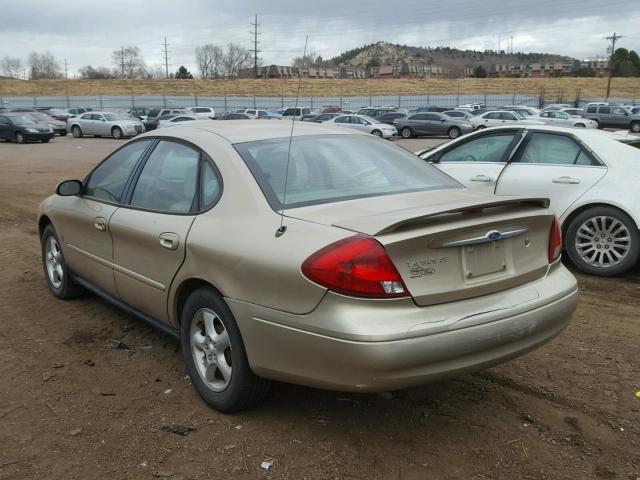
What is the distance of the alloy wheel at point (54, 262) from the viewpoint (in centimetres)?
529

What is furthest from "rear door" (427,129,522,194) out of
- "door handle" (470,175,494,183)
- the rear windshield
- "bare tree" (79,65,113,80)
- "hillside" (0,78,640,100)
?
"bare tree" (79,65,113,80)

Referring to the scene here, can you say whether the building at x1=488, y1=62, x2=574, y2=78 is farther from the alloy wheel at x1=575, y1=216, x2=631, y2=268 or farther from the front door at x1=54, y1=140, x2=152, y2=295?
the front door at x1=54, y1=140, x2=152, y2=295

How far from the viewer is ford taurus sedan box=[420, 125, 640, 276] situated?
588 centimetres

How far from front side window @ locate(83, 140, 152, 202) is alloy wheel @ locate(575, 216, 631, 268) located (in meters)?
4.31

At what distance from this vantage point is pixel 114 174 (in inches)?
177

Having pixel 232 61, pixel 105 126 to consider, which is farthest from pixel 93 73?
pixel 105 126

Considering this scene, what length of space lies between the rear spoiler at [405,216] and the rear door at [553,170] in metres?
3.40

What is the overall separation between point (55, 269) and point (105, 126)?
3091 cm

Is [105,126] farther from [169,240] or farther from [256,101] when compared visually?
[256,101]

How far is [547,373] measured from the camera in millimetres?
3822

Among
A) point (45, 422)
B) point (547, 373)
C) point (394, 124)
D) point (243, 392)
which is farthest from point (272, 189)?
point (394, 124)

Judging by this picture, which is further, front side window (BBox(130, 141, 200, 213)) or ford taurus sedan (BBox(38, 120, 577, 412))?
front side window (BBox(130, 141, 200, 213))

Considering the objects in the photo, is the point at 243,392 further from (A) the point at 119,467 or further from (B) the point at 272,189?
(B) the point at 272,189

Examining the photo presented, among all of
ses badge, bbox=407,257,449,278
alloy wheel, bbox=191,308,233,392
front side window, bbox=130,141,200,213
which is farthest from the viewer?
front side window, bbox=130,141,200,213
